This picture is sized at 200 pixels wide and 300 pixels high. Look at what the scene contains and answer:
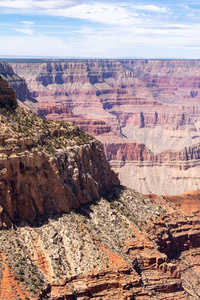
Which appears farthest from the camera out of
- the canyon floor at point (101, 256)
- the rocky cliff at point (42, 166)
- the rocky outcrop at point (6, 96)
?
the rocky outcrop at point (6, 96)

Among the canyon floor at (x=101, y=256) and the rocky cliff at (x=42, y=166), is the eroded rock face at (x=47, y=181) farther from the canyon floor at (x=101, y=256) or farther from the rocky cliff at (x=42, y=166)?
the canyon floor at (x=101, y=256)

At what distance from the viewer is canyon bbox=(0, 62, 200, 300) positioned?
5191 cm

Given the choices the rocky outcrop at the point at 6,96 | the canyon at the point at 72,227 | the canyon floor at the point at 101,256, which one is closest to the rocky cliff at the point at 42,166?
the rocky outcrop at the point at 6,96

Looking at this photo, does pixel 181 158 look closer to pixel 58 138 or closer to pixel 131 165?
pixel 131 165

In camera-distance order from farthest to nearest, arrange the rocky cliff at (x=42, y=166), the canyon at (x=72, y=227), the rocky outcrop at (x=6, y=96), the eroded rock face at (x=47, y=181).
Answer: the rocky outcrop at (x=6, y=96)
the rocky cliff at (x=42, y=166)
the eroded rock face at (x=47, y=181)
the canyon at (x=72, y=227)

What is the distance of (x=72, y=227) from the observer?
58219 millimetres

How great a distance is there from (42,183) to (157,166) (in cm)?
14081

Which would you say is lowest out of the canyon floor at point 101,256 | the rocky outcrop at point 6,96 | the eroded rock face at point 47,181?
the canyon floor at point 101,256

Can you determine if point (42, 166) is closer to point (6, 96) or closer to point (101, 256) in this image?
point (101, 256)

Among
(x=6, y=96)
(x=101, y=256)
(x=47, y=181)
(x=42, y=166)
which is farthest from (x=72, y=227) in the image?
(x=6, y=96)

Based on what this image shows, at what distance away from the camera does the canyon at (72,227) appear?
2044 inches

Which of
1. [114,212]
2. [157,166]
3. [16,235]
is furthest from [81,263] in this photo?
[157,166]

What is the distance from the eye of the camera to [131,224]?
64250mm

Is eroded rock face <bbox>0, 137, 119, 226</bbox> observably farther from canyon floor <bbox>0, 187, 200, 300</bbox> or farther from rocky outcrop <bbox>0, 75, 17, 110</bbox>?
rocky outcrop <bbox>0, 75, 17, 110</bbox>
